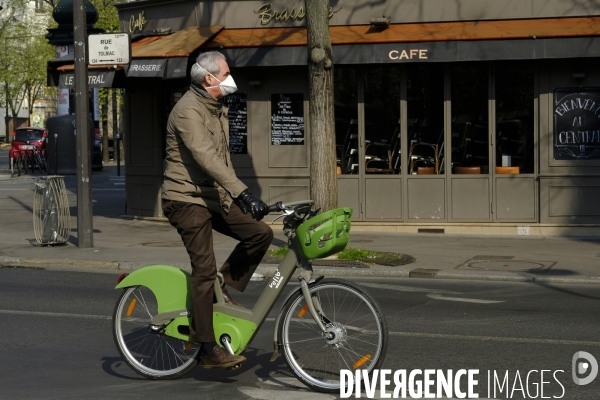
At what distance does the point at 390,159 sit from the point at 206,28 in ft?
12.9

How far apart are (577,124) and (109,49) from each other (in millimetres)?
7500

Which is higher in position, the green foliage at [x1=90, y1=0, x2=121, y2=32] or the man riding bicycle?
the green foliage at [x1=90, y1=0, x2=121, y2=32]

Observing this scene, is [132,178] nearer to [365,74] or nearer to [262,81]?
[262,81]

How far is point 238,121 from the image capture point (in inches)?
650

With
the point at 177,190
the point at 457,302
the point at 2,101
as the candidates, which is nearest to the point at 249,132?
the point at 457,302

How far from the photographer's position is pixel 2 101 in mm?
69375

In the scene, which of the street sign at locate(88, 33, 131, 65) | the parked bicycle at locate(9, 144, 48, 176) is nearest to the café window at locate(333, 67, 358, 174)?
the street sign at locate(88, 33, 131, 65)

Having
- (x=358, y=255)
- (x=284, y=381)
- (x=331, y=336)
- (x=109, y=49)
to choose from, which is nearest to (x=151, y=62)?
(x=109, y=49)

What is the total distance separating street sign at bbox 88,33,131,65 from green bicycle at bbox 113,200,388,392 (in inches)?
310

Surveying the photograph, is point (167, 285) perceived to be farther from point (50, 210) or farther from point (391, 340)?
point (50, 210)

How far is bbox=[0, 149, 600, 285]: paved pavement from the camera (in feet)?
38.0

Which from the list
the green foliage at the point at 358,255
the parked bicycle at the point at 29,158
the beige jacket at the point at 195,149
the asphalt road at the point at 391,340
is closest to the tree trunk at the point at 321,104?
the green foliage at the point at 358,255

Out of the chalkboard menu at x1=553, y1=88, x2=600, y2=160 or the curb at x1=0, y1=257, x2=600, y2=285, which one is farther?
the chalkboard menu at x1=553, y1=88, x2=600, y2=160

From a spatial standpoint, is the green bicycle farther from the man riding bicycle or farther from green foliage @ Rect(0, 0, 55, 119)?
green foliage @ Rect(0, 0, 55, 119)
